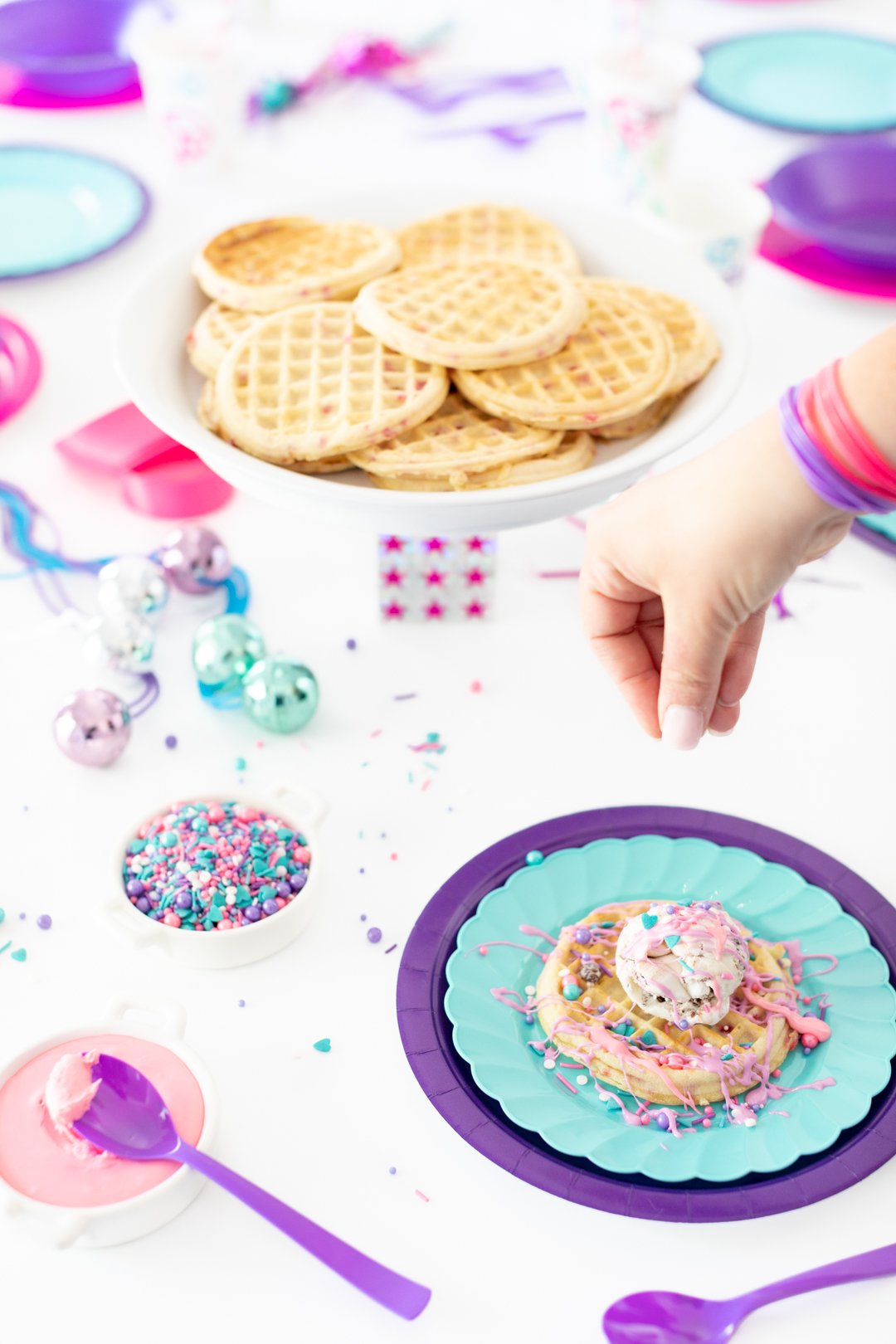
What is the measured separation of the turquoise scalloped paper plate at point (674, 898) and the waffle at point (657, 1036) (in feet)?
0.07

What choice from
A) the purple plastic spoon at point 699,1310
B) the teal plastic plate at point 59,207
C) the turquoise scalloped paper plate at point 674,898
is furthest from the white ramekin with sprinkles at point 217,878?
the teal plastic plate at point 59,207

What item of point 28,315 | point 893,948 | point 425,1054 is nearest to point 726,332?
point 893,948

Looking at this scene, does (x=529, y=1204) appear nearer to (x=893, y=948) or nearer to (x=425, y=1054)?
(x=425, y=1054)

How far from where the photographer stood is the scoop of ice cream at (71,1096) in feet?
2.96

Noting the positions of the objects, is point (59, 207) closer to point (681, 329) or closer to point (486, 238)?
point (486, 238)

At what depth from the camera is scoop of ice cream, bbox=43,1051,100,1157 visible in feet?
2.96

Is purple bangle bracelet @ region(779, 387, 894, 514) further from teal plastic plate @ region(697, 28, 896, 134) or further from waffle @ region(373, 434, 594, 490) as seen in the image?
teal plastic plate @ region(697, 28, 896, 134)

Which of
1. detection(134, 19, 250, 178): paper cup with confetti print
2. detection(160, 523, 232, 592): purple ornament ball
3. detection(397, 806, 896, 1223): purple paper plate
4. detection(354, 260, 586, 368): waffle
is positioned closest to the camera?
detection(397, 806, 896, 1223): purple paper plate

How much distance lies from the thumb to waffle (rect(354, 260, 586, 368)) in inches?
17.3

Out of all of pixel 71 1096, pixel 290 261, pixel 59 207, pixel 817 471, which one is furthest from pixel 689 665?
pixel 59 207

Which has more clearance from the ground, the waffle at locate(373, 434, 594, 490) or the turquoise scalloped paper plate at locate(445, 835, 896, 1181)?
the waffle at locate(373, 434, 594, 490)

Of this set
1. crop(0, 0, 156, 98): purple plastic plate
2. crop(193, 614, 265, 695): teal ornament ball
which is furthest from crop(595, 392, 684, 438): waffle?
crop(0, 0, 156, 98): purple plastic plate

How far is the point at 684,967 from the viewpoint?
0.97m

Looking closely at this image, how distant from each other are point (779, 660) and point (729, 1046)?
53 centimetres
